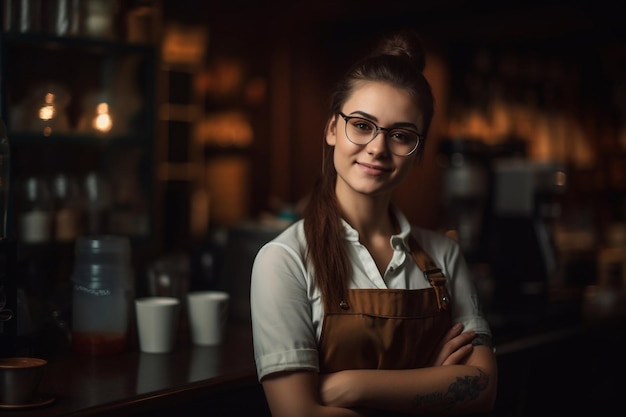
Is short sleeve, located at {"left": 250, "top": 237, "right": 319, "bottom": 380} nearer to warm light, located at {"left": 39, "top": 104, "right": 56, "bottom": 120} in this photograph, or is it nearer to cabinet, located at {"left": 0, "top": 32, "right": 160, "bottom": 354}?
cabinet, located at {"left": 0, "top": 32, "right": 160, "bottom": 354}

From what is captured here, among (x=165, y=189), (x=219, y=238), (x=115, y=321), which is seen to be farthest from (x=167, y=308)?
(x=165, y=189)

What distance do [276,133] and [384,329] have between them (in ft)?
14.9

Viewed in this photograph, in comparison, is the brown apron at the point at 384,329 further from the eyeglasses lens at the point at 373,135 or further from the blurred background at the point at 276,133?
the blurred background at the point at 276,133

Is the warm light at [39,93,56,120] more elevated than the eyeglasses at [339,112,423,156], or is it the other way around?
the warm light at [39,93,56,120]

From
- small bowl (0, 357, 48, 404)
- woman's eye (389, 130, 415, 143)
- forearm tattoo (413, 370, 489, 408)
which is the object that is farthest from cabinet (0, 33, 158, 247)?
forearm tattoo (413, 370, 489, 408)

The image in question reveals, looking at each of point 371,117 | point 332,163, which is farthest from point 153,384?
point 371,117

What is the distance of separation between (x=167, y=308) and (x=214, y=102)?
3896 mm

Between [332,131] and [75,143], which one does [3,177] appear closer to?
[75,143]

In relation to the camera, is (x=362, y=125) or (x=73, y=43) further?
(x=73, y=43)

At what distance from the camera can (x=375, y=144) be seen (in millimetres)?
1835

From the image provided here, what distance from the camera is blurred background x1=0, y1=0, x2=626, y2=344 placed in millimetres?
2686

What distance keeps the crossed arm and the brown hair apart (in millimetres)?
181

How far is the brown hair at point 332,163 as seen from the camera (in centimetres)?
182

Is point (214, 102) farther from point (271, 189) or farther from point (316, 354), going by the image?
point (316, 354)
